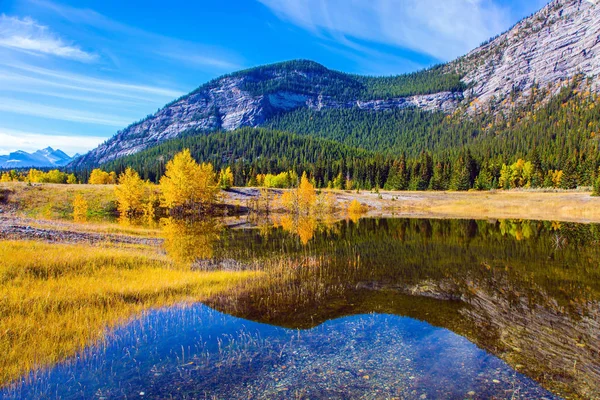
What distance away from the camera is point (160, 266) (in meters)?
20.2

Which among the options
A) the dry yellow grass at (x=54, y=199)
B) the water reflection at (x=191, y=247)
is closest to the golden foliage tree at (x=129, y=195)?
the dry yellow grass at (x=54, y=199)

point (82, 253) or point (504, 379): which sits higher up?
point (82, 253)

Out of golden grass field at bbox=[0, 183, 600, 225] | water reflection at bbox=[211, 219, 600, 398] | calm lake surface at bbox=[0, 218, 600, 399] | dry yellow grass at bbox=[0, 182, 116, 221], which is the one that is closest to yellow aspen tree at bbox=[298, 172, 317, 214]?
golden grass field at bbox=[0, 183, 600, 225]

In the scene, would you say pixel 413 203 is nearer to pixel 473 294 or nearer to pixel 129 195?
pixel 129 195

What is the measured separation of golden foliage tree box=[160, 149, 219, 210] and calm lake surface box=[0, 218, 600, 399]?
45.7m

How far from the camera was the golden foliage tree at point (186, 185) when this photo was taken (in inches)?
2507

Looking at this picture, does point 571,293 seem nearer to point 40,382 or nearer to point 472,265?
point 472,265

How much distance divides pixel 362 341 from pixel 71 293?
11722mm

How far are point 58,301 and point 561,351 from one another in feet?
58.3

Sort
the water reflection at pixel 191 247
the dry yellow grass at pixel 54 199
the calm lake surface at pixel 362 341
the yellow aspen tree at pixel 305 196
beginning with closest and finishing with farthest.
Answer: the calm lake surface at pixel 362 341
the water reflection at pixel 191 247
the dry yellow grass at pixel 54 199
the yellow aspen tree at pixel 305 196

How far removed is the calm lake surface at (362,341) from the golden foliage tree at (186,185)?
150 feet

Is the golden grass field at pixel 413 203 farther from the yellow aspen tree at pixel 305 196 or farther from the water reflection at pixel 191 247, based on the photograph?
the water reflection at pixel 191 247

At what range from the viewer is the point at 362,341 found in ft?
37.6

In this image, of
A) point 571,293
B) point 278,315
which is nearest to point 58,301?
point 278,315
